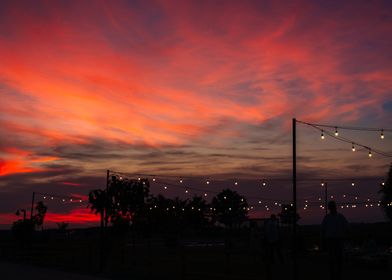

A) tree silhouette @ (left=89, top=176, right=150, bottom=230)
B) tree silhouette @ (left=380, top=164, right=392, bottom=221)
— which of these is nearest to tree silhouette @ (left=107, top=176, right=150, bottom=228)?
tree silhouette @ (left=89, top=176, right=150, bottom=230)

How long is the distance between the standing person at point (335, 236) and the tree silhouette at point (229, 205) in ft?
352

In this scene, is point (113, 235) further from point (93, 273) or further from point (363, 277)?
point (363, 277)

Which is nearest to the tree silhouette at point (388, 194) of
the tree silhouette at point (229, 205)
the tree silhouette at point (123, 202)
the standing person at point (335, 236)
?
the tree silhouette at point (123, 202)

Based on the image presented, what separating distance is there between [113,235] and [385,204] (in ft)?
114

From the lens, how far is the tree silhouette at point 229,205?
123869 mm

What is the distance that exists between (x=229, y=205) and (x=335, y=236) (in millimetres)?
115383

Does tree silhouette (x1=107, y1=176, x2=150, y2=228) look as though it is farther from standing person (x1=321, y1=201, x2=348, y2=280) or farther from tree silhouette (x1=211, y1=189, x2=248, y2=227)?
tree silhouette (x1=211, y1=189, x2=248, y2=227)

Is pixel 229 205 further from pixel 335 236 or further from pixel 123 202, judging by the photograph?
pixel 335 236

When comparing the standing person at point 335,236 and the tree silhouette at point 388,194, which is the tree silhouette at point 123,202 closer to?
the standing person at point 335,236

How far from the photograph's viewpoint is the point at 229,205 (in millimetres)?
128375

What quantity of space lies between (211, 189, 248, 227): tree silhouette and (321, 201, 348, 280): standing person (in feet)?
352

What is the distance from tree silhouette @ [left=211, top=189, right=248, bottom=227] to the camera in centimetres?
12387

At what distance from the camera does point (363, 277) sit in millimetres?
18750

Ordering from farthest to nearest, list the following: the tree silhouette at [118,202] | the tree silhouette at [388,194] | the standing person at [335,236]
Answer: the tree silhouette at [388,194], the tree silhouette at [118,202], the standing person at [335,236]
